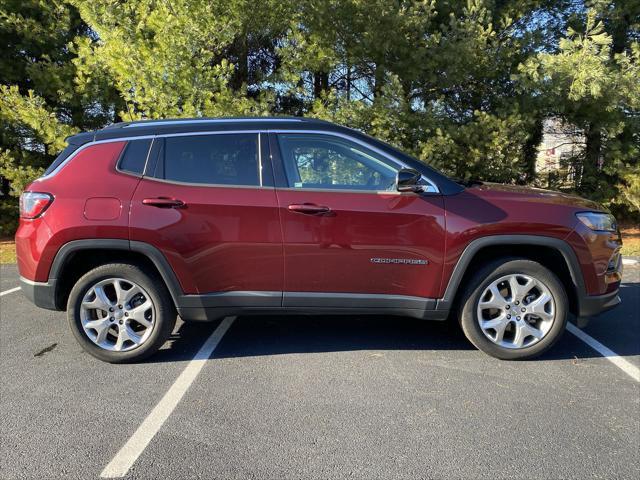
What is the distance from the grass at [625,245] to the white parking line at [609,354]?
4.96 m

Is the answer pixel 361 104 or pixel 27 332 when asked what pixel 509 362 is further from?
pixel 361 104

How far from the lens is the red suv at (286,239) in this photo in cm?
356

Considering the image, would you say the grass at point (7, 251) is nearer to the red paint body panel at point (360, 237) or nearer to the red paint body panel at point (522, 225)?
the red paint body panel at point (360, 237)

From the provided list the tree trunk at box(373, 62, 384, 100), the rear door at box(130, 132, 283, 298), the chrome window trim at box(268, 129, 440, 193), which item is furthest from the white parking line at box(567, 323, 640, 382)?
the tree trunk at box(373, 62, 384, 100)

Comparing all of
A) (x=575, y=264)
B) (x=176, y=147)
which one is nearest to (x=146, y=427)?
(x=176, y=147)

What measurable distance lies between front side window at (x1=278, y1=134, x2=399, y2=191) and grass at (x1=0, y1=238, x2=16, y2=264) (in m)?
7.05

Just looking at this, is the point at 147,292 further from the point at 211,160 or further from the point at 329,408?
the point at 329,408

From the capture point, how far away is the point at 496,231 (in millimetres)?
3584

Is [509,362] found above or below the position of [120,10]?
below

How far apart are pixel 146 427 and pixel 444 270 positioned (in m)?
2.34

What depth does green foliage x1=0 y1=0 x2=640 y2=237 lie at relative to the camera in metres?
7.46

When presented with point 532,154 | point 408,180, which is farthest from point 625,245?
point 408,180

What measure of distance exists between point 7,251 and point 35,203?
6994 mm

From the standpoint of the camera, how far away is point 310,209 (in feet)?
11.6
